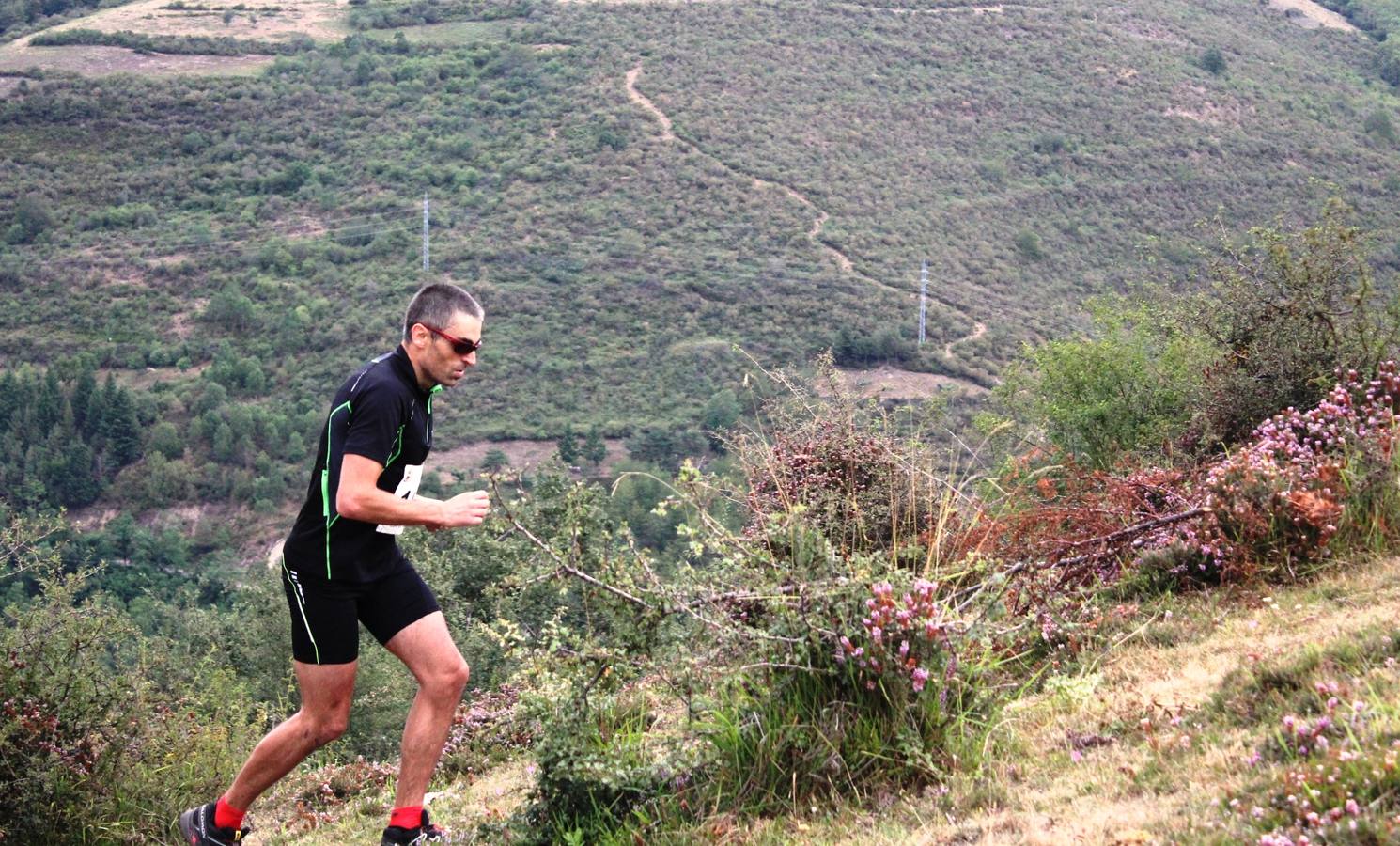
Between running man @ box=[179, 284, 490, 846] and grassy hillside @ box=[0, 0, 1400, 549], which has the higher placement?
running man @ box=[179, 284, 490, 846]

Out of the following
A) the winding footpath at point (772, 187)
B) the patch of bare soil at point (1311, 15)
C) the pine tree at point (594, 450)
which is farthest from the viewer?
the patch of bare soil at point (1311, 15)

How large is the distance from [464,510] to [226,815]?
1.46 metres

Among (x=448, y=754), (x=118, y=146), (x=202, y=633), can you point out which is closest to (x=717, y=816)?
(x=448, y=754)

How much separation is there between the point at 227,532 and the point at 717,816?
45195 mm

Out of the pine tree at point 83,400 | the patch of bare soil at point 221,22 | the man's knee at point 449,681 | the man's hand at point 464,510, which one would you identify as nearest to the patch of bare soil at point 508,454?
the pine tree at point 83,400

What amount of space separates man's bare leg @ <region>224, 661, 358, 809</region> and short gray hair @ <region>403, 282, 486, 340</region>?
117 centimetres

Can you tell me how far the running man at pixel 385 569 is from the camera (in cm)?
425

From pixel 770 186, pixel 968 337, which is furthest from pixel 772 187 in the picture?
pixel 968 337

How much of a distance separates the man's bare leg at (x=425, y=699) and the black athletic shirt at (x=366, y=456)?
259 millimetres

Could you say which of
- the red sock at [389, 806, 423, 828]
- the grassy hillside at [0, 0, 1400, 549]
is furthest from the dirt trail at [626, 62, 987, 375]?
the red sock at [389, 806, 423, 828]

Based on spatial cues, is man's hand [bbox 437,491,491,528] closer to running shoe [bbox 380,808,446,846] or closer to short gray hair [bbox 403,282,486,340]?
short gray hair [bbox 403,282,486,340]

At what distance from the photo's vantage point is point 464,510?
Result: 13.9 feet

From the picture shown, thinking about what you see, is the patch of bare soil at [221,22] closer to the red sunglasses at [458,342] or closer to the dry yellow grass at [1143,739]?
the red sunglasses at [458,342]

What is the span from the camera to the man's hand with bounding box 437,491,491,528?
4.21 meters
